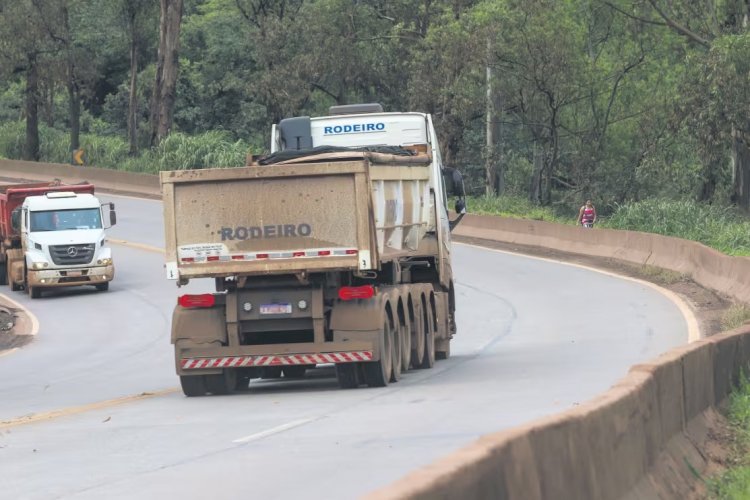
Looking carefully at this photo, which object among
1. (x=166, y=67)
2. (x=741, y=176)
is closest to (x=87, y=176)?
(x=166, y=67)

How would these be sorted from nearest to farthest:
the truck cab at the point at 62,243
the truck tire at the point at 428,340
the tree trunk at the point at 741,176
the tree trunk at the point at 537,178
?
1. the truck tire at the point at 428,340
2. the truck cab at the point at 62,243
3. the tree trunk at the point at 741,176
4. the tree trunk at the point at 537,178

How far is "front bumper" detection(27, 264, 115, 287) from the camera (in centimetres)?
3791

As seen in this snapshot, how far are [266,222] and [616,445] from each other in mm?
9077

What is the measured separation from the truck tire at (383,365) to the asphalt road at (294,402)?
7.3 inches

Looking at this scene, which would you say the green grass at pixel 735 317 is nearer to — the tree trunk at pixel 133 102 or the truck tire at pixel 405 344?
the truck tire at pixel 405 344

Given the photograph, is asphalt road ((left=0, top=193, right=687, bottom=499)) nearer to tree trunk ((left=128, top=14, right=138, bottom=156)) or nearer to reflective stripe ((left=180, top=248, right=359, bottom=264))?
reflective stripe ((left=180, top=248, right=359, bottom=264))

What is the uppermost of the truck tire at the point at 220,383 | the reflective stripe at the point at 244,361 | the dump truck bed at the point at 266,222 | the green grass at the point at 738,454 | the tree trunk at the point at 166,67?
the tree trunk at the point at 166,67

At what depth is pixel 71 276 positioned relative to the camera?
125 feet

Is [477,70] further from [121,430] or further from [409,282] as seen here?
[121,430]

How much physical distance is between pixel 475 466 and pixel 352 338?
11.4 metres

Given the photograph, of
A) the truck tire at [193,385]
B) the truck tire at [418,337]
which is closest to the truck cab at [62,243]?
the truck tire at [418,337]

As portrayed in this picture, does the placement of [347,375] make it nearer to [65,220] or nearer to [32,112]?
[65,220]

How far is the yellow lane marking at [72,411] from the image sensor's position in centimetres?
1525

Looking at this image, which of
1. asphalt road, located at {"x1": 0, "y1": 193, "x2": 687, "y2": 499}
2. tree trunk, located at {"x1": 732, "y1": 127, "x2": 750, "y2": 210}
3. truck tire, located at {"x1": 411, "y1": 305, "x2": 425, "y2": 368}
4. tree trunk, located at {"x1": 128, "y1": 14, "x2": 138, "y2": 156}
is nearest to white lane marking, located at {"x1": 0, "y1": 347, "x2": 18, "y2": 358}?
asphalt road, located at {"x1": 0, "y1": 193, "x2": 687, "y2": 499}
